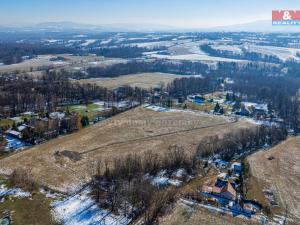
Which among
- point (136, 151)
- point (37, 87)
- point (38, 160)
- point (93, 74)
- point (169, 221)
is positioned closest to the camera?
point (169, 221)

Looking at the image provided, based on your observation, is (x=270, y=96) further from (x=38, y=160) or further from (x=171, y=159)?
(x=38, y=160)

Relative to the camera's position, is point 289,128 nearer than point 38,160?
No

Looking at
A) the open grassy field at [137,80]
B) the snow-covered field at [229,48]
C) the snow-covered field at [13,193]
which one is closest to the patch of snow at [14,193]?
the snow-covered field at [13,193]

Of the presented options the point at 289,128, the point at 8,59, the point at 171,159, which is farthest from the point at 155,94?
the point at 8,59

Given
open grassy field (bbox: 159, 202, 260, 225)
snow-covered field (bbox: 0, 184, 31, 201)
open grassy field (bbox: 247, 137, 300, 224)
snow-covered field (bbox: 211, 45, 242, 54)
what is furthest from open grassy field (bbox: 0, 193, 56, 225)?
snow-covered field (bbox: 211, 45, 242, 54)

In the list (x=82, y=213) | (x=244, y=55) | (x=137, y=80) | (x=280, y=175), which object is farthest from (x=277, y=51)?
(x=82, y=213)

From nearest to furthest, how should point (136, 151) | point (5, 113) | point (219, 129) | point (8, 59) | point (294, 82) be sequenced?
point (136, 151) < point (219, 129) < point (5, 113) < point (294, 82) < point (8, 59)
